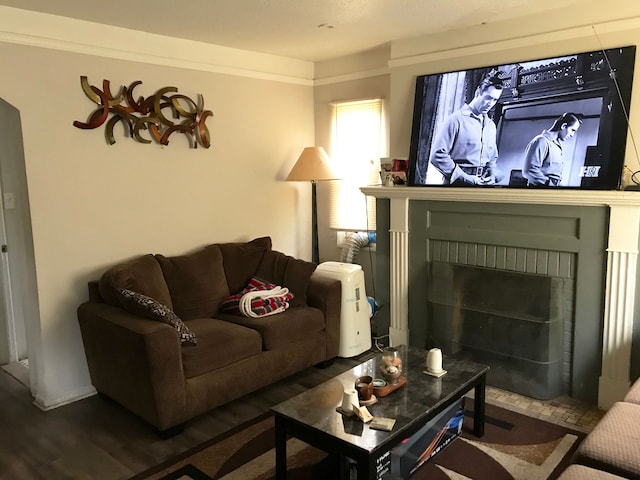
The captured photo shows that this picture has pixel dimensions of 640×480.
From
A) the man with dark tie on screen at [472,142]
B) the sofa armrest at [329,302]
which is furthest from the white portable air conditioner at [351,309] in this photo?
the man with dark tie on screen at [472,142]

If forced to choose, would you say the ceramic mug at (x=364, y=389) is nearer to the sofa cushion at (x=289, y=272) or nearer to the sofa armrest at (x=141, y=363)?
the sofa armrest at (x=141, y=363)

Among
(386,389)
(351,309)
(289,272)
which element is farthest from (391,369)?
(289,272)

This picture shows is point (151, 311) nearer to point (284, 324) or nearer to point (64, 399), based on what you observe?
point (284, 324)

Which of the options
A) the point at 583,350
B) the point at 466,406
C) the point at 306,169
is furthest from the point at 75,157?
the point at 583,350

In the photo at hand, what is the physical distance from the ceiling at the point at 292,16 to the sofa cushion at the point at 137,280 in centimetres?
153

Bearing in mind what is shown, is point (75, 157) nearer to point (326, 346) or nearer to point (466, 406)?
point (326, 346)

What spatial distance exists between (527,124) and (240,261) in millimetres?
2216

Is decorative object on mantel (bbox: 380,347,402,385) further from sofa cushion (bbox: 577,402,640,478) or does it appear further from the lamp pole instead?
the lamp pole

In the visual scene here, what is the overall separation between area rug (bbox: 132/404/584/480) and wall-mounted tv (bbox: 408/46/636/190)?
4.77ft

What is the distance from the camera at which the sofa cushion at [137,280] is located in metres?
3.22

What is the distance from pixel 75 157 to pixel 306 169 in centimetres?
177

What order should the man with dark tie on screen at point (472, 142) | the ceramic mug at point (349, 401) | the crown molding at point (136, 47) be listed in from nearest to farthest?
the ceramic mug at point (349, 401) < the crown molding at point (136, 47) < the man with dark tie on screen at point (472, 142)

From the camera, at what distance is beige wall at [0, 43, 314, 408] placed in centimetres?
321

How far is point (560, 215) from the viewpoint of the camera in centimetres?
322
